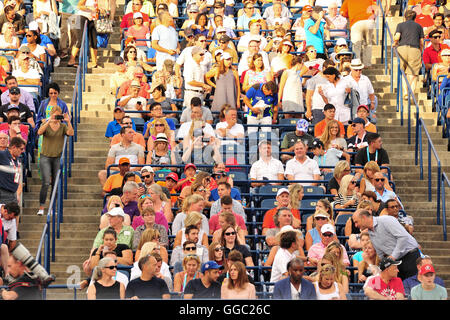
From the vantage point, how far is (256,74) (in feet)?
67.1

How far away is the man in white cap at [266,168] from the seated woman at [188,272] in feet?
11.7

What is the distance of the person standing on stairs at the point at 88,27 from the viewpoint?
887 inches

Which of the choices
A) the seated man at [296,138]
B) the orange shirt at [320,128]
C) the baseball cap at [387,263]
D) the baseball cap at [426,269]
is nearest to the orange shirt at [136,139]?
the seated man at [296,138]

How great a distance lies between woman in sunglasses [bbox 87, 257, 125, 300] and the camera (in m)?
13.8

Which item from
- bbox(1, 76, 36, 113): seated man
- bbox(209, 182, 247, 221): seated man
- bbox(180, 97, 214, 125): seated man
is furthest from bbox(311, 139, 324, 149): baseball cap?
bbox(1, 76, 36, 113): seated man

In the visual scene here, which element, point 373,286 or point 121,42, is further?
point 121,42

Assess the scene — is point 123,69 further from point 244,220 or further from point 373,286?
point 373,286

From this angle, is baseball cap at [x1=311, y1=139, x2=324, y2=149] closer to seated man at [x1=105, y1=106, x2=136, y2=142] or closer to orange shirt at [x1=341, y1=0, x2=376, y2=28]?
seated man at [x1=105, y1=106, x2=136, y2=142]

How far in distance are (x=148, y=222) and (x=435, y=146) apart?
6.70 meters

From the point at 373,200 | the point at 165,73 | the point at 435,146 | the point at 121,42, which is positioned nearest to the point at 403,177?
the point at 435,146

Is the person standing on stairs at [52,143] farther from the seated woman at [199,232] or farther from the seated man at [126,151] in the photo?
the seated woman at [199,232]

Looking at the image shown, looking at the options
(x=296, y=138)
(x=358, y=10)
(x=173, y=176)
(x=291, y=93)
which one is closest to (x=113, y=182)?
(x=173, y=176)

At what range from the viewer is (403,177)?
765 inches

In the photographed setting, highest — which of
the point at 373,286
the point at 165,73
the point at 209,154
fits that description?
the point at 165,73
